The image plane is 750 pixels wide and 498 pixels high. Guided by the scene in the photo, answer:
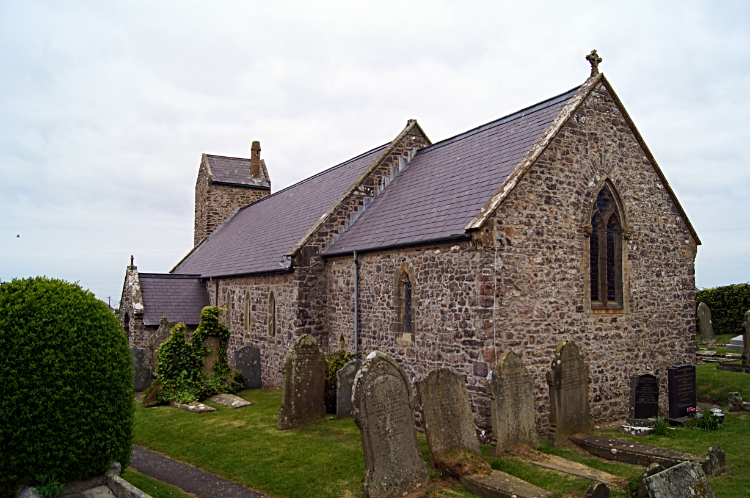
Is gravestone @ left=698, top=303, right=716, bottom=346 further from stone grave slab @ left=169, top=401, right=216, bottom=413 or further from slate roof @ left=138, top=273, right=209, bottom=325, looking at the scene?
slate roof @ left=138, top=273, right=209, bottom=325

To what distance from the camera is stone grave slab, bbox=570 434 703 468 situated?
27.7 ft

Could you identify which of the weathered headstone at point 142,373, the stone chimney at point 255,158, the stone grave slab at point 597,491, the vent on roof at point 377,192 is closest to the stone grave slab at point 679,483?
the stone grave slab at point 597,491

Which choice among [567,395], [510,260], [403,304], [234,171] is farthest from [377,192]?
[234,171]

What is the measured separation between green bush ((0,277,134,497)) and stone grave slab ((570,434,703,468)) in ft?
25.7

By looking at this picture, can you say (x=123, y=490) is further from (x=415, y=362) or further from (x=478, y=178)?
(x=478, y=178)

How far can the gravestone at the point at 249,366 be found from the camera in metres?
16.9

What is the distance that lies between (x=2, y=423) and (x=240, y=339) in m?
14.1

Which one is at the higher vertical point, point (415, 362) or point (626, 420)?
point (415, 362)

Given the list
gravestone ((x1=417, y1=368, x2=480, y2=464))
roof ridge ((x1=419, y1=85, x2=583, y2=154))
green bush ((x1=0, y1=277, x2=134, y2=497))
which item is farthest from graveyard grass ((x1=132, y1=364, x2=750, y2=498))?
roof ridge ((x1=419, y1=85, x2=583, y2=154))

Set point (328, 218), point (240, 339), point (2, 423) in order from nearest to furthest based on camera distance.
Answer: point (2, 423) → point (328, 218) → point (240, 339)

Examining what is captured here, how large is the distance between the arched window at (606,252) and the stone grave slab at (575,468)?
14.7ft

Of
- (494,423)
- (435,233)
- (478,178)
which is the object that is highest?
(478,178)

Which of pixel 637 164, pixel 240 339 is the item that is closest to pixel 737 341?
pixel 637 164

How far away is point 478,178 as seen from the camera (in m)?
13.0
